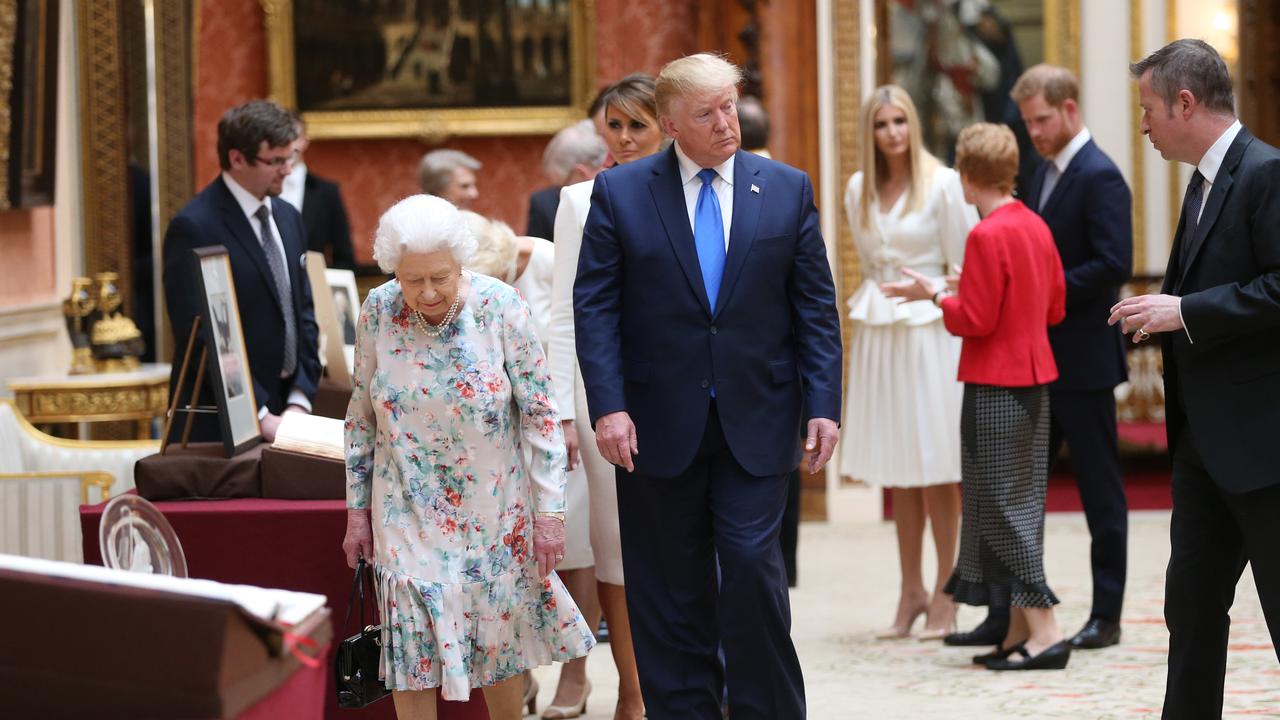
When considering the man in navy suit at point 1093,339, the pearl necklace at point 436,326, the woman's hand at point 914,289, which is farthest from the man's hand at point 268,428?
the man in navy suit at point 1093,339

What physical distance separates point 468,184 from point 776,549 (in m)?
2.92

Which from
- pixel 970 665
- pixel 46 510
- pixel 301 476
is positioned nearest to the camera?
pixel 301 476

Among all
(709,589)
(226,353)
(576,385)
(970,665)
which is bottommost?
(970,665)

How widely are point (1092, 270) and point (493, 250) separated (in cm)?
229

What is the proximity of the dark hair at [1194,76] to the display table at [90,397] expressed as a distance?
182 inches

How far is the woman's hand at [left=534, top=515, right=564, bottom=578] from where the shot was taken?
404 centimetres

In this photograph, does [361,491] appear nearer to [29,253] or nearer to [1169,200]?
[29,253]

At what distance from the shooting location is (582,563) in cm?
500

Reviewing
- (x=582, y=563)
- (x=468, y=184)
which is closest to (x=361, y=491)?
(x=582, y=563)

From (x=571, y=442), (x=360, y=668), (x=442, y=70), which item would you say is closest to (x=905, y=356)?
(x=571, y=442)

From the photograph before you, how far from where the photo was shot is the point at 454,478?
396 centimetres

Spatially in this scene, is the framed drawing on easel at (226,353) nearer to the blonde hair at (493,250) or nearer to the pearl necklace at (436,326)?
the blonde hair at (493,250)

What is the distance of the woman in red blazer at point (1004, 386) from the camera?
213 inches

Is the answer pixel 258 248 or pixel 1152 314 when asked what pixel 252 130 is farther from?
pixel 1152 314
